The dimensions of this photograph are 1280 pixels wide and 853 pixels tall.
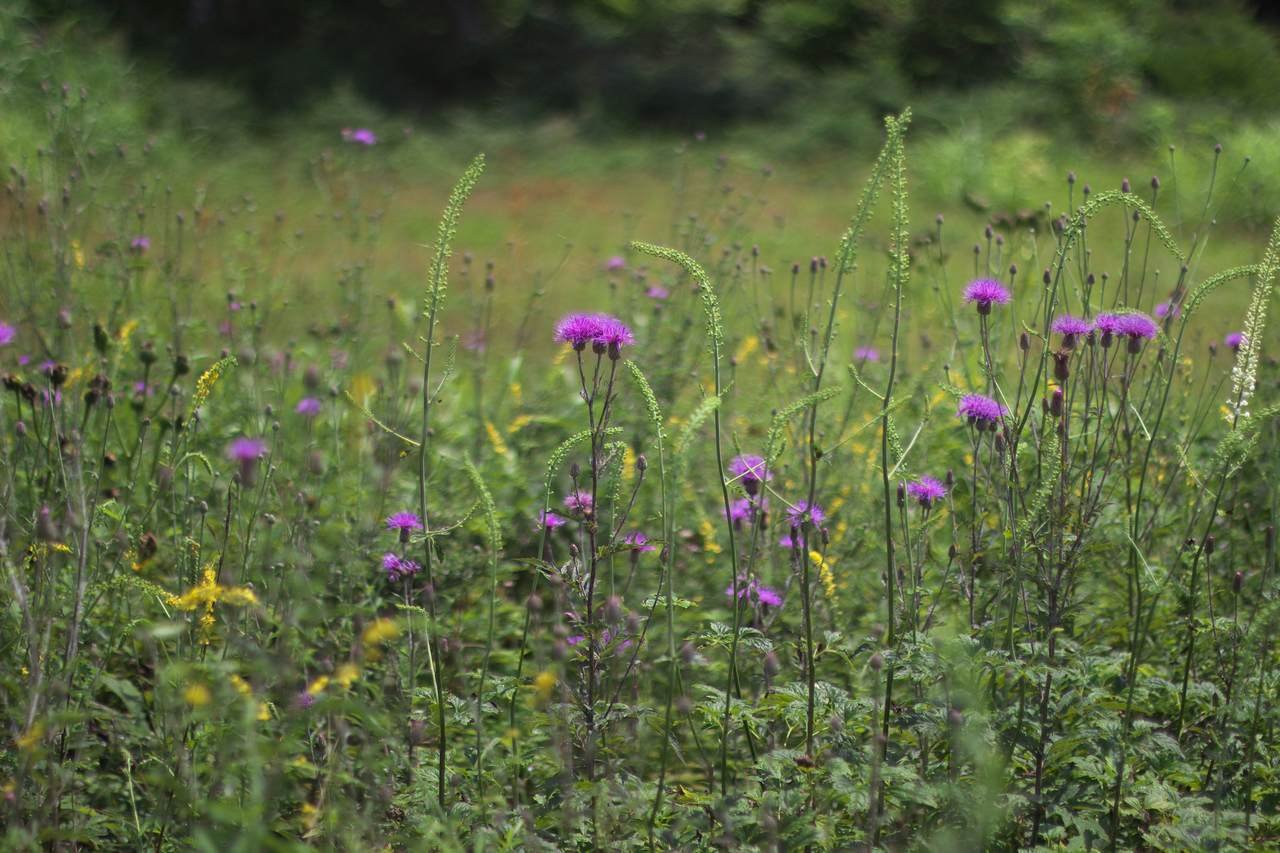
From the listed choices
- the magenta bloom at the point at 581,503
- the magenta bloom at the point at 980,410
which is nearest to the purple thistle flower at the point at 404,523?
the magenta bloom at the point at 581,503

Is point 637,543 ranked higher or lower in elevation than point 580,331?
lower

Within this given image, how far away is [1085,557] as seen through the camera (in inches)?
96.0

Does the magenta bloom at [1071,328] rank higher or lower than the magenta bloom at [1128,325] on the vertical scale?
lower

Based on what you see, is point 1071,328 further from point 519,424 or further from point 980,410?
point 519,424

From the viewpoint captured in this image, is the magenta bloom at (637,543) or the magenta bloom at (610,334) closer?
the magenta bloom at (637,543)

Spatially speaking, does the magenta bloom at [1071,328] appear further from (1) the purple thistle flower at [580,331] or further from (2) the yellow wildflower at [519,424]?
(2) the yellow wildflower at [519,424]

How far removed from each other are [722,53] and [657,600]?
1125cm

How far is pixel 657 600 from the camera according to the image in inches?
83.3

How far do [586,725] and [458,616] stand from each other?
0.76 metres

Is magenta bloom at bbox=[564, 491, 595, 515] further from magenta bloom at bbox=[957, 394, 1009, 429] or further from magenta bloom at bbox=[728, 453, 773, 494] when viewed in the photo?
magenta bloom at bbox=[957, 394, 1009, 429]

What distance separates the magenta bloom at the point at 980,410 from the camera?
224 cm

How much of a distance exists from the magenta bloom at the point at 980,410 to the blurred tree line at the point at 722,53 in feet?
32.4

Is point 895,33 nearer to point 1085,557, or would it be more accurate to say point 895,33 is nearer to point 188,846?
point 1085,557

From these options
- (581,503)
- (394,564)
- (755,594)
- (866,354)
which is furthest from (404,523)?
(866,354)
